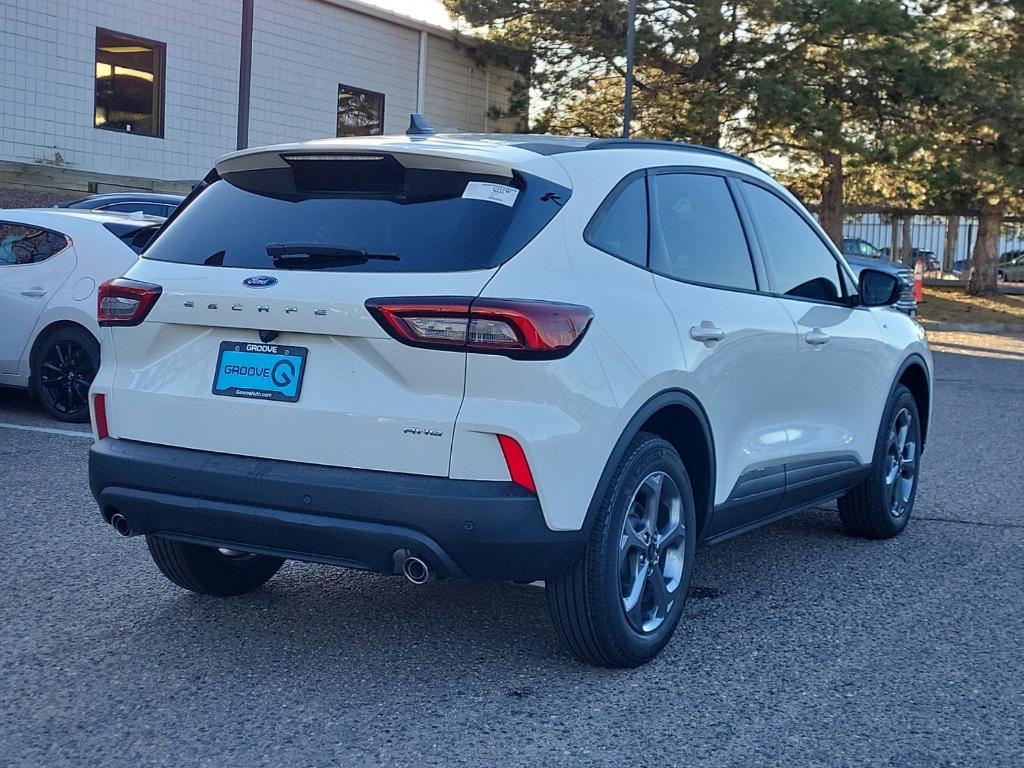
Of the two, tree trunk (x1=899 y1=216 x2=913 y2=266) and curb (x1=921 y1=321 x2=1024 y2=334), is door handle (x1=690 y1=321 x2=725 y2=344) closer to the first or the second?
curb (x1=921 y1=321 x2=1024 y2=334)

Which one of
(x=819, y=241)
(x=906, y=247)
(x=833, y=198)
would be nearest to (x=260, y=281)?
(x=819, y=241)

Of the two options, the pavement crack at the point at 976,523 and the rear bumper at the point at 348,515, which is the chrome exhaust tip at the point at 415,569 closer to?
the rear bumper at the point at 348,515

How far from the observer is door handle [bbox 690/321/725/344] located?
4621 mm

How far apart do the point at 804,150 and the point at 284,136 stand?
34.7ft

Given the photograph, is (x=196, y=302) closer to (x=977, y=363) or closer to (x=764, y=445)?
(x=764, y=445)

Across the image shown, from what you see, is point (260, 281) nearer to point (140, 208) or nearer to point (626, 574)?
point (626, 574)

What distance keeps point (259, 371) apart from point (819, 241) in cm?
303

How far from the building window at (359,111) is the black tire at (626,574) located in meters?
23.7

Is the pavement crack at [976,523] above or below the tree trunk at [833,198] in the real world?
below

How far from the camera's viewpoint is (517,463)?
3838 mm

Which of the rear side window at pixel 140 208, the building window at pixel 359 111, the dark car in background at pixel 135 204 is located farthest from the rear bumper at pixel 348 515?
the building window at pixel 359 111

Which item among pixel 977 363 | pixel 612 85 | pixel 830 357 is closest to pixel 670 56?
pixel 612 85

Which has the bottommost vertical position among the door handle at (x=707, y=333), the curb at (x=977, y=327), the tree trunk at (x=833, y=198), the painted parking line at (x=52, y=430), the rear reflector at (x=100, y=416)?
the painted parking line at (x=52, y=430)

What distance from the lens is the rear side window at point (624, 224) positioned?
4344mm
